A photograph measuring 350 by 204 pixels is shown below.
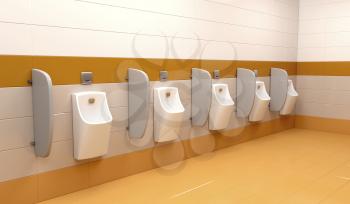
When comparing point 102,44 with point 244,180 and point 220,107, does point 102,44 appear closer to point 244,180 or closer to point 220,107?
point 220,107

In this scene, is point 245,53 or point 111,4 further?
point 245,53

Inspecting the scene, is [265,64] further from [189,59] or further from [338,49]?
[189,59]

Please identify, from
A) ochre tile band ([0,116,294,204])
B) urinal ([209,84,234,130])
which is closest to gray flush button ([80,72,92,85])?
ochre tile band ([0,116,294,204])

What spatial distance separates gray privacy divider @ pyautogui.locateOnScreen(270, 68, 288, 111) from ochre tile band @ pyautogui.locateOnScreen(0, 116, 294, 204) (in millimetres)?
1008

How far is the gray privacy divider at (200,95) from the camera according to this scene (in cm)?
426

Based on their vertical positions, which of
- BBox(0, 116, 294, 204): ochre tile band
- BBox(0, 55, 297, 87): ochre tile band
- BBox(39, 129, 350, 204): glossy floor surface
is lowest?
BBox(39, 129, 350, 204): glossy floor surface

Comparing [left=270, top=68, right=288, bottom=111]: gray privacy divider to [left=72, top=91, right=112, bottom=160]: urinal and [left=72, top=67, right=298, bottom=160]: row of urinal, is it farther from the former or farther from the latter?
[left=72, top=91, right=112, bottom=160]: urinal

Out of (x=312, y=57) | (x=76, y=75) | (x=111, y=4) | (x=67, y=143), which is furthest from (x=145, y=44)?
(x=312, y=57)

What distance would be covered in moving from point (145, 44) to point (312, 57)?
387 centimetres

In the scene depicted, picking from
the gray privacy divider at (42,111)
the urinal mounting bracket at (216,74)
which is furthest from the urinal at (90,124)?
the urinal mounting bracket at (216,74)

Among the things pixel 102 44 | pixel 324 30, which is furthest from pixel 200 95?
pixel 324 30

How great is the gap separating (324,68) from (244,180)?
350cm

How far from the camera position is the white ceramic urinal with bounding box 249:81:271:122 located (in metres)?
5.18

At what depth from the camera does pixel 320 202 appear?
10.0 ft
